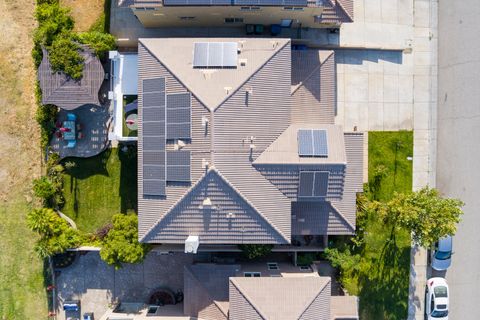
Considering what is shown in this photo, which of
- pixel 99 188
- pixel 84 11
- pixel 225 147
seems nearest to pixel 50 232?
pixel 99 188

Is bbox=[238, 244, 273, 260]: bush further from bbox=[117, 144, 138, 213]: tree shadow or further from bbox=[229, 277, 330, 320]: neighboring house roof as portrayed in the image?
bbox=[117, 144, 138, 213]: tree shadow

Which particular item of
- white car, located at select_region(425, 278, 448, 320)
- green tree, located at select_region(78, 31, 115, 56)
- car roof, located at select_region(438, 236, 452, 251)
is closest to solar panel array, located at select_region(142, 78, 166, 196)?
green tree, located at select_region(78, 31, 115, 56)

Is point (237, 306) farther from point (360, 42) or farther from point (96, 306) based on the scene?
point (360, 42)

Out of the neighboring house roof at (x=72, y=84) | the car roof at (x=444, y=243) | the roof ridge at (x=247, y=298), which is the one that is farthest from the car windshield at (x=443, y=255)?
the neighboring house roof at (x=72, y=84)

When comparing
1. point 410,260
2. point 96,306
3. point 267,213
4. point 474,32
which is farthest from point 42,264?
point 474,32

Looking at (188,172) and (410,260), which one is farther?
(410,260)

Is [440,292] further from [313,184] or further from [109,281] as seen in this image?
[109,281]

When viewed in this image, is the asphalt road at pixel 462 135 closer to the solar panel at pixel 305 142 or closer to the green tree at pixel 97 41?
the solar panel at pixel 305 142
